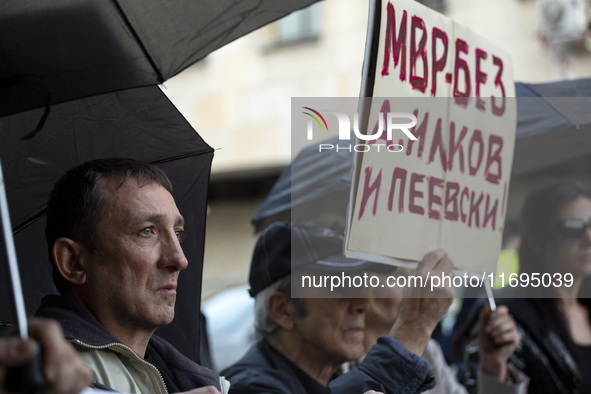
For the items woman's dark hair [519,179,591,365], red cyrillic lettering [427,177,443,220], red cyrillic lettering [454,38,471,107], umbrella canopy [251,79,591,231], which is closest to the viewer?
red cyrillic lettering [427,177,443,220]

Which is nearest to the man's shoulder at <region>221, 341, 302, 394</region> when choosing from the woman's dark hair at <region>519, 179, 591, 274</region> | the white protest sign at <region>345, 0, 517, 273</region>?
the white protest sign at <region>345, 0, 517, 273</region>

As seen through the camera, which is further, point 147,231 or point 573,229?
point 573,229

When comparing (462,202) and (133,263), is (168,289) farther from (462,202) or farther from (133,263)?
(462,202)

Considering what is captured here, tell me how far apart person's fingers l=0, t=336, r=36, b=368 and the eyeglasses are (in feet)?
8.56

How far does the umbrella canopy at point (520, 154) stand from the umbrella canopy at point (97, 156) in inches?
20.4

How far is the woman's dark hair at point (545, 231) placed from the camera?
10.0 feet

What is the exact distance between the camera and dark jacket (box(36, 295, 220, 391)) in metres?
1.56

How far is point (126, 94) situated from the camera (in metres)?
2.24

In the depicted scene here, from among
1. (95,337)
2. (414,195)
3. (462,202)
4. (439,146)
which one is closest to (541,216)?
(462,202)

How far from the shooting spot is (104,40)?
2.06 m

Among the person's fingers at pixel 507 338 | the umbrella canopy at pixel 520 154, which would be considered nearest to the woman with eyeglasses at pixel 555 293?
the person's fingers at pixel 507 338

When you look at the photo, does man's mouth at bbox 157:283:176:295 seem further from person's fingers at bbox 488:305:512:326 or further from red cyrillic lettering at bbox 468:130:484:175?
person's fingers at bbox 488:305:512:326

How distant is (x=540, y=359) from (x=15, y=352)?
99.0 inches

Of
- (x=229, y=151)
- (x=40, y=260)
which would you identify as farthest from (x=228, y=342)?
(x=229, y=151)
